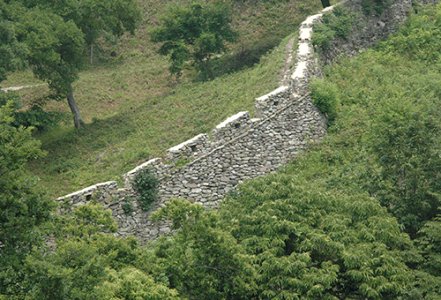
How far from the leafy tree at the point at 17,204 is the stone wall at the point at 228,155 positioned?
5.01 m

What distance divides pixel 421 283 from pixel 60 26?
1969 cm

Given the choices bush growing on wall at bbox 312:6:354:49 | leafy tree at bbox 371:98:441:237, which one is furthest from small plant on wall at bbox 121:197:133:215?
bush growing on wall at bbox 312:6:354:49

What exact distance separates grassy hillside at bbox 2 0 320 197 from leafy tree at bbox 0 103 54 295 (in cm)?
908

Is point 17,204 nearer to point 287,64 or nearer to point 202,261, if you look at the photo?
point 202,261

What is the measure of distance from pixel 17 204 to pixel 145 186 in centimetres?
771

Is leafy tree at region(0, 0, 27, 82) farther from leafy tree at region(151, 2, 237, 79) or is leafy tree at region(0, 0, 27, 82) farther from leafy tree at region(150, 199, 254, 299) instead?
leafy tree at region(150, 199, 254, 299)

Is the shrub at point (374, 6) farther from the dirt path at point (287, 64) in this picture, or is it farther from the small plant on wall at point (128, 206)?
the small plant on wall at point (128, 206)

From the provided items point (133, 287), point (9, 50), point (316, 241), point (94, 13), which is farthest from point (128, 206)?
point (94, 13)

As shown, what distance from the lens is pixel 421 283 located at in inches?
526

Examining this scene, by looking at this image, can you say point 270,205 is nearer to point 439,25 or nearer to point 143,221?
point 143,221

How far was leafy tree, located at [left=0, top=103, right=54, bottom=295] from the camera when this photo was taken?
1092 cm

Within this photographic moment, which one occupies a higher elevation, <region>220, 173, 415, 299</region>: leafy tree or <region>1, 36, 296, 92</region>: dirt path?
<region>1, 36, 296, 92</region>: dirt path

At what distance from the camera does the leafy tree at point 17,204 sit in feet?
35.8

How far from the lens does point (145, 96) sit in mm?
32219
